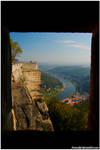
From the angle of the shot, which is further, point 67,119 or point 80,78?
point 80,78

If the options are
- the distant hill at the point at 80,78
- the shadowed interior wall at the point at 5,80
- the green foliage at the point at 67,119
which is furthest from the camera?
the distant hill at the point at 80,78

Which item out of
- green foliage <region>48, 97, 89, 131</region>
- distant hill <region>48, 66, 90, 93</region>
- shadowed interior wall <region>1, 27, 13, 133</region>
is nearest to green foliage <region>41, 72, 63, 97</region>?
green foliage <region>48, 97, 89, 131</region>

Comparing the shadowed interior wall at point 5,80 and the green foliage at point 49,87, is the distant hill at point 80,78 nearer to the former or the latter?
the green foliage at point 49,87

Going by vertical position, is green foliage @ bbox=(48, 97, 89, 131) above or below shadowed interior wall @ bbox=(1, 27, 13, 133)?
below

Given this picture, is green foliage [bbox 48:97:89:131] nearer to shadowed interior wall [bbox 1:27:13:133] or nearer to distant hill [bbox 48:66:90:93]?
shadowed interior wall [bbox 1:27:13:133]

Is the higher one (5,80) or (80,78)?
(5,80)

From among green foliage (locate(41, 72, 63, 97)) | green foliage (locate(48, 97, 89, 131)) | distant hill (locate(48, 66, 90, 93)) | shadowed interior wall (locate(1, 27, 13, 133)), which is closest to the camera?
shadowed interior wall (locate(1, 27, 13, 133))

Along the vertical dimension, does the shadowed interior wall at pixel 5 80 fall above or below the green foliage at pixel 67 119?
above

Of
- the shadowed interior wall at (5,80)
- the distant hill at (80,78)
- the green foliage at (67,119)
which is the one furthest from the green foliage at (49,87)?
the shadowed interior wall at (5,80)

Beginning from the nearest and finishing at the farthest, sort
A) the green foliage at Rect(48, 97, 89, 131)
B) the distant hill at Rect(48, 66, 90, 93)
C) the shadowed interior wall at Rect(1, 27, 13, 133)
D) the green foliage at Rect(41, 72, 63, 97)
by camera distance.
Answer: the shadowed interior wall at Rect(1, 27, 13, 133)
the green foliage at Rect(48, 97, 89, 131)
the green foliage at Rect(41, 72, 63, 97)
the distant hill at Rect(48, 66, 90, 93)

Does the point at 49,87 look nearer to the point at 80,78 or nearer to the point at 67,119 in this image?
the point at 67,119

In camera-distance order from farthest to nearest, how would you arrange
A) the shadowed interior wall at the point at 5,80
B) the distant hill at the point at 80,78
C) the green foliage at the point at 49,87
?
1. the distant hill at the point at 80,78
2. the green foliage at the point at 49,87
3. the shadowed interior wall at the point at 5,80

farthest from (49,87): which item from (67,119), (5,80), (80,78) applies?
(80,78)
